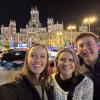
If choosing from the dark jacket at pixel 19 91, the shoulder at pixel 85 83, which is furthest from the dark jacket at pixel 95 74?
the dark jacket at pixel 19 91

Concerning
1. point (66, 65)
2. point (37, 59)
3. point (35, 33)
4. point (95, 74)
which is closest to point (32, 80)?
point (37, 59)

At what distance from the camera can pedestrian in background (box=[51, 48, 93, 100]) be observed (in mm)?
2414

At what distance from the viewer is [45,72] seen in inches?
93.4

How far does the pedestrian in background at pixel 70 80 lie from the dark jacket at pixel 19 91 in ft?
1.44

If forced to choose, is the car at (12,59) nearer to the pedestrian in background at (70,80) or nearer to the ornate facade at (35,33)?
the ornate facade at (35,33)

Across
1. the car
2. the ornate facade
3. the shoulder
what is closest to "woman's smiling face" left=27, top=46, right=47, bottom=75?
the shoulder

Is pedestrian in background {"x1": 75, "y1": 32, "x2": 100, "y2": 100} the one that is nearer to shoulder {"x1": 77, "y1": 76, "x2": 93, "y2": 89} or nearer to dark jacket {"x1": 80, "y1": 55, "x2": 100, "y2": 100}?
dark jacket {"x1": 80, "y1": 55, "x2": 100, "y2": 100}

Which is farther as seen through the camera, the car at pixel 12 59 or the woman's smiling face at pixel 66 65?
the car at pixel 12 59

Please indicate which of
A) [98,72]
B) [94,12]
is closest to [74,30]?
[94,12]

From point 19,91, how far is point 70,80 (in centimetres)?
75

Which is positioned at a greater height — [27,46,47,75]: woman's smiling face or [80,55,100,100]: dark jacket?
[27,46,47,75]: woman's smiling face

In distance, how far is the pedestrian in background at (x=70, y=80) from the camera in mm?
2414

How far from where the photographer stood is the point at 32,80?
210cm

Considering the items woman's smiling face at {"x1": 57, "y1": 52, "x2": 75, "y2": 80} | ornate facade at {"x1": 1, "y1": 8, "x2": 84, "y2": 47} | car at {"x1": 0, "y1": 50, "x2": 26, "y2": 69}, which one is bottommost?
car at {"x1": 0, "y1": 50, "x2": 26, "y2": 69}
